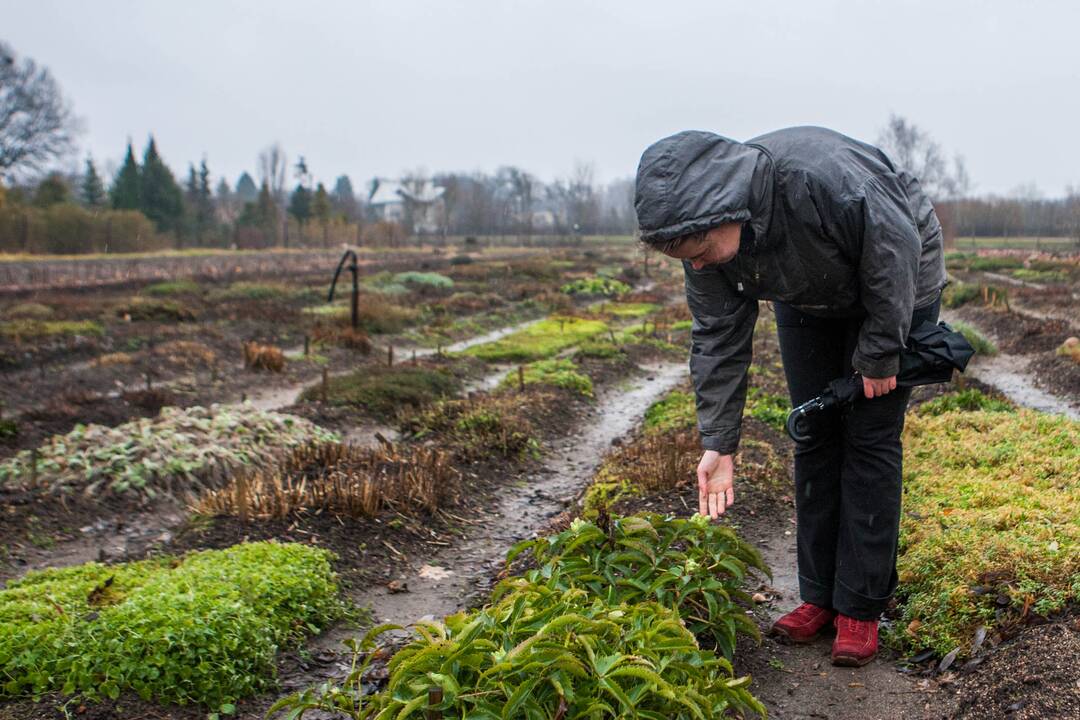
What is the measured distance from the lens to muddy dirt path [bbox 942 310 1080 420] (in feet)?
26.9

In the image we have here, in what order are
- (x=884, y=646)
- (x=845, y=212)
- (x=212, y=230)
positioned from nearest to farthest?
1. (x=845, y=212)
2. (x=884, y=646)
3. (x=212, y=230)

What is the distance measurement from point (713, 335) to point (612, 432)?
534cm

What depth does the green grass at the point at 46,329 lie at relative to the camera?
13211 millimetres

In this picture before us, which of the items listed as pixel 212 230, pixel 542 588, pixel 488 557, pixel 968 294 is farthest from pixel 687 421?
pixel 212 230

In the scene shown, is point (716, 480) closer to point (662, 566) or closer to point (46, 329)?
point (662, 566)

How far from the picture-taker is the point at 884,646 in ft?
10.3

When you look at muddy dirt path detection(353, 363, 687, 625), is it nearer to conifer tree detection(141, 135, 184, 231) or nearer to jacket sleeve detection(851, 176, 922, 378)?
jacket sleeve detection(851, 176, 922, 378)

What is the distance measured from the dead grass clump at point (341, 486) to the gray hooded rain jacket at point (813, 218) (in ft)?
9.85

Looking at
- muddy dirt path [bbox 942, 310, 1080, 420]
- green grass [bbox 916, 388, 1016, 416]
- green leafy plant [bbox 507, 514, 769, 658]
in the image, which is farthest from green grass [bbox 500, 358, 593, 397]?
green leafy plant [bbox 507, 514, 769, 658]

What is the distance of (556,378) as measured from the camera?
31.9 feet

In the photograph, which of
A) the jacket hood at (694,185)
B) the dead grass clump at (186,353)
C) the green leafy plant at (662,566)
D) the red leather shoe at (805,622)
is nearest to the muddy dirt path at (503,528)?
the green leafy plant at (662,566)

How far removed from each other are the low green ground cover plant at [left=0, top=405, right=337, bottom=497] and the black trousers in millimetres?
4486

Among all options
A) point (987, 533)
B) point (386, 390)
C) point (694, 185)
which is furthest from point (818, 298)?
point (386, 390)

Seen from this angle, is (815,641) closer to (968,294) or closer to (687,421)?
(687,421)
